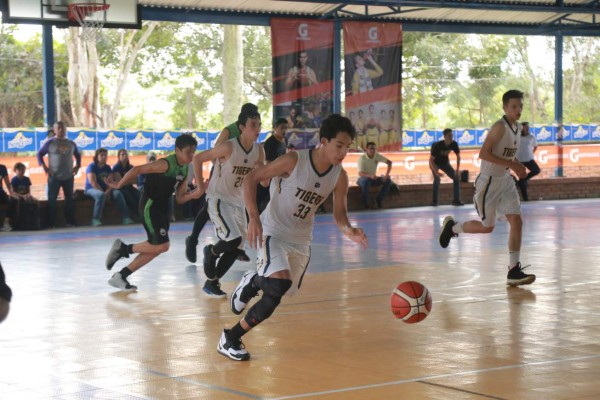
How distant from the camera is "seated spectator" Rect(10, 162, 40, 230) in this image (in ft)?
63.2

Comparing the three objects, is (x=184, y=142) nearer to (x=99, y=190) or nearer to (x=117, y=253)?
(x=117, y=253)

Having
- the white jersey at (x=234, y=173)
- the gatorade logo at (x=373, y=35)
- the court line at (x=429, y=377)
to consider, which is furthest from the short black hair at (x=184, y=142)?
the gatorade logo at (x=373, y=35)

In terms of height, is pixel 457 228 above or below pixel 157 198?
below

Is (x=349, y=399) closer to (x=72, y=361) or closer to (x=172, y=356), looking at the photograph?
(x=172, y=356)

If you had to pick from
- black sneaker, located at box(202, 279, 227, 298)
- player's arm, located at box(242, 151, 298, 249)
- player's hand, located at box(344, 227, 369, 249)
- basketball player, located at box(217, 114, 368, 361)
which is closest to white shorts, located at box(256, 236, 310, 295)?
basketball player, located at box(217, 114, 368, 361)

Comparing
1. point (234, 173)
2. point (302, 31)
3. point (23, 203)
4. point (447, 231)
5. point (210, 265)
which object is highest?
point (302, 31)

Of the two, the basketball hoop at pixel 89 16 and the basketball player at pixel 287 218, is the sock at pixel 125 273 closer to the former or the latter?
the basketball player at pixel 287 218

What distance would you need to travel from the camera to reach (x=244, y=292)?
7.70m

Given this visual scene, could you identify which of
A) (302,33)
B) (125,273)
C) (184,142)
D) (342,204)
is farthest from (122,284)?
(302,33)

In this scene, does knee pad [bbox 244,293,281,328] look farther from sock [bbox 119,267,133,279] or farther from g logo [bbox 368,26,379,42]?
g logo [bbox 368,26,379,42]

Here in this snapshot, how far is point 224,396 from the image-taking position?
6.26 meters

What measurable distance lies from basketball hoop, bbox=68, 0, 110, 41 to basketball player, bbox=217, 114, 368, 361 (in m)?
13.8

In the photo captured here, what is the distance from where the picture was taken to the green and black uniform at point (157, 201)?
11.1m

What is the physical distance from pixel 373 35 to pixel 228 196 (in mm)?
15514
